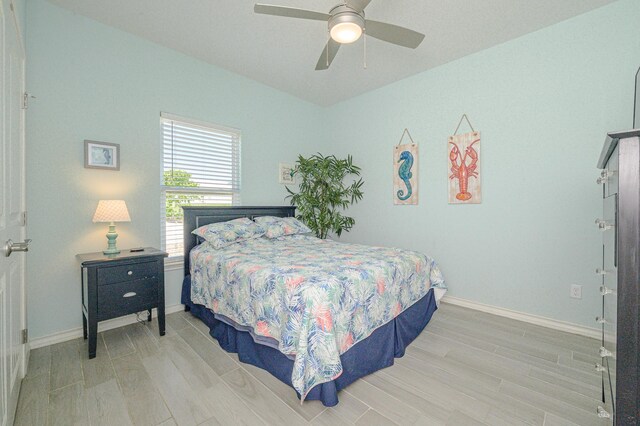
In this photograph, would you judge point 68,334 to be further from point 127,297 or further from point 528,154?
point 528,154

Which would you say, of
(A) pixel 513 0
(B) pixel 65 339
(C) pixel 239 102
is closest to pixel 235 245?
(B) pixel 65 339

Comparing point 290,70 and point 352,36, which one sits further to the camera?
point 290,70

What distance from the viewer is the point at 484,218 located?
311cm

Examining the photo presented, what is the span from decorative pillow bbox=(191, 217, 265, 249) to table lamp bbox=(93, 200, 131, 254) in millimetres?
714

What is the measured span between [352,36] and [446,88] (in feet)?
6.15

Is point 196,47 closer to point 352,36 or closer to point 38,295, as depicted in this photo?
point 352,36

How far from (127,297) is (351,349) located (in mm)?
1841

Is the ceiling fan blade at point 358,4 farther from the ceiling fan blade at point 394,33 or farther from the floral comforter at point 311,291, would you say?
the floral comforter at point 311,291

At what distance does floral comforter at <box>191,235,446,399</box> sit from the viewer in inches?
61.8

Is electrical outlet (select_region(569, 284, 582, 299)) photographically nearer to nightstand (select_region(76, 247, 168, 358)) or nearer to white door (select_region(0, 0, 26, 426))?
nightstand (select_region(76, 247, 168, 358))

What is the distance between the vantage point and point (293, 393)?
174 centimetres

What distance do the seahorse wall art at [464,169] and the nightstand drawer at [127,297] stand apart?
3200mm

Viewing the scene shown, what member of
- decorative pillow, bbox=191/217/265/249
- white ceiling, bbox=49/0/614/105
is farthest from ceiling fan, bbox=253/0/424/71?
decorative pillow, bbox=191/217/265/249

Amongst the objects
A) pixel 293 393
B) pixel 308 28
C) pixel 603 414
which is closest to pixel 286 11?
pixel 308 28
